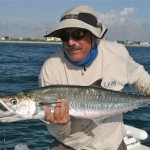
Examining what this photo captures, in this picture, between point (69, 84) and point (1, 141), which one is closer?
point (69, 84)

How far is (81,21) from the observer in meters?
4.70

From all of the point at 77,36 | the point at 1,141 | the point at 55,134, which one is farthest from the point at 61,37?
the point at 1,141

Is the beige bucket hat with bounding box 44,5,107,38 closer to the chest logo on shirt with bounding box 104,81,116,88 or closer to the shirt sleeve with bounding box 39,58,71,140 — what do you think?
the shirt sleeve with bounding box 39,58,71,140

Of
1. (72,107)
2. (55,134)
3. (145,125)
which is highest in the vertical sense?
(72,107)

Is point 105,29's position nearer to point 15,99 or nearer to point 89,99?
point 89,99

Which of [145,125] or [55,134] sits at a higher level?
[55,134]

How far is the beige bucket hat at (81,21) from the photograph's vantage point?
464cm

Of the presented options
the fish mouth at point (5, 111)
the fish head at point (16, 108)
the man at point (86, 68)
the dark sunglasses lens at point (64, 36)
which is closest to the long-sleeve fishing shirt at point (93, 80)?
the man at point (86, 68)

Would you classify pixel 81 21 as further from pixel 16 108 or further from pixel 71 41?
pixel 16 108

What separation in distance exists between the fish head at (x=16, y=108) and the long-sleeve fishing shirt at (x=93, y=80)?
392 mm

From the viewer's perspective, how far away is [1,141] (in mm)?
9844

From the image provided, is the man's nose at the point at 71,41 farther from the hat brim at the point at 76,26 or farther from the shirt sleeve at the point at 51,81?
the shirt sleeve at the point at 51,81

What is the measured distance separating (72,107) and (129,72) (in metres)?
0.94

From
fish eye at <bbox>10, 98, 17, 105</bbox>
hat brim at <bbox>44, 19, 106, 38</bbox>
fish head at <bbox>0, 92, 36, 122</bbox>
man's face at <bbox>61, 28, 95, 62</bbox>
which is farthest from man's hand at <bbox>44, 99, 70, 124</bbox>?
hat brim at <bbox>44, 19, 106, 38</bbox>
